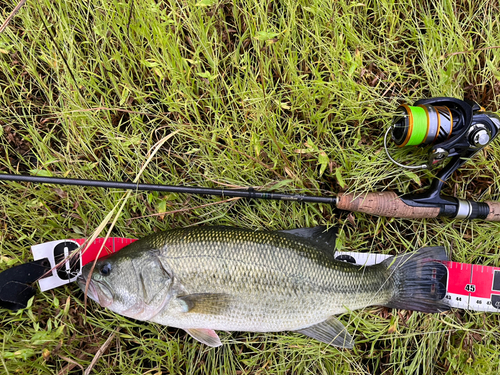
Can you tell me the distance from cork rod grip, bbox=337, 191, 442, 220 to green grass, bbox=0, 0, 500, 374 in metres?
0.20

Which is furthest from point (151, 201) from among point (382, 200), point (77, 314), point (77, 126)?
point (382, 200)

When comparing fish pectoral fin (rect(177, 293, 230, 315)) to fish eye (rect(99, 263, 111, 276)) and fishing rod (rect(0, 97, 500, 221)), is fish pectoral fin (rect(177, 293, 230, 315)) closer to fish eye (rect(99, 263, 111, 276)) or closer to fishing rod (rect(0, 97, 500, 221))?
fish eye (rect(99, 263, 111, 276))

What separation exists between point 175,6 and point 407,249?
2720 millimetres

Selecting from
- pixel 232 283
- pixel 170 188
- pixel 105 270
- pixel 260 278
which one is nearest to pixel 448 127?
pixel 260 278

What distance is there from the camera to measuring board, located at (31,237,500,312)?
2.71 m

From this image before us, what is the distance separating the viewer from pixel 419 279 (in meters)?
2.69

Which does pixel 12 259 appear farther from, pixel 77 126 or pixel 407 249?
pixel 407 249

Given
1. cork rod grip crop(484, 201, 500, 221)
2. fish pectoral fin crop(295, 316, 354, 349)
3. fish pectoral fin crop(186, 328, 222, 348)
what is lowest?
fish pectoral fin crop(295, 316, 354, 349)

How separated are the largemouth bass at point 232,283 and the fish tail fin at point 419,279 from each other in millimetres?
126

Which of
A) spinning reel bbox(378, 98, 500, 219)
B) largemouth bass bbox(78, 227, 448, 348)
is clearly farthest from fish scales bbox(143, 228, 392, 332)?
spinning reel bbox(378, 98, 500, 219)

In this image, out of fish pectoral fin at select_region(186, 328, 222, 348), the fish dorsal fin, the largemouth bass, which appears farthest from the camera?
the fish dorsal fin

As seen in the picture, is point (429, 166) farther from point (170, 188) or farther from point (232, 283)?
point (170, 188)

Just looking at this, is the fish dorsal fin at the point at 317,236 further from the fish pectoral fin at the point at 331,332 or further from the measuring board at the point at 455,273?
the fish pectoral fin at the point at 331,332

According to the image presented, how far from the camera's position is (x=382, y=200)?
2.56 m
